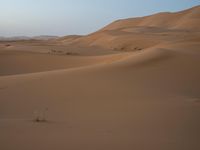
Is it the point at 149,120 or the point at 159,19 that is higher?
the point at 159,19

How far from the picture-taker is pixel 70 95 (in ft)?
22.4

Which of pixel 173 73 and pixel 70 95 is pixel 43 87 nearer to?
pixel 70 95

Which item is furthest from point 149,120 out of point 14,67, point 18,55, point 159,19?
point 159,19

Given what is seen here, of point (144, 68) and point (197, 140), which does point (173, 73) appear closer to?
point (144, 68)

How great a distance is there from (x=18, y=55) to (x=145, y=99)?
15.8 meters

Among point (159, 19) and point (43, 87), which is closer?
point (43, 87)

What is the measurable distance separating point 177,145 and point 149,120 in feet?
3.62

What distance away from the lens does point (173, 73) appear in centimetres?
930

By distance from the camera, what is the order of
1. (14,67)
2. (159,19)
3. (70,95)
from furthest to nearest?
(159,19) < (14,67) < (70,95)

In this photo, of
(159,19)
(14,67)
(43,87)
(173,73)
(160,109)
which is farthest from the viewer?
(159,19)

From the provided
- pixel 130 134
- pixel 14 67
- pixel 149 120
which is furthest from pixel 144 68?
pixel 14 67

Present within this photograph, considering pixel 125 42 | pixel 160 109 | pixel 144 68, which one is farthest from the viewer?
pixel 125 42

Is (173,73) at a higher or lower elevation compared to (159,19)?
lower

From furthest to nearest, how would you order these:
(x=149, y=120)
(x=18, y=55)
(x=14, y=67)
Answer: (x=18, y=55)
(x=14, y=67)
(x=149, y=120)
